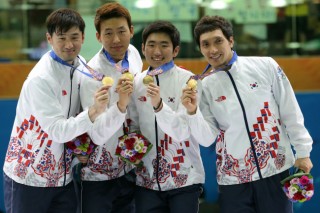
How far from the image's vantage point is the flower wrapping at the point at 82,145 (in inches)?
151

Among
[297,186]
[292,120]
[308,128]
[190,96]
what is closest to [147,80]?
[190,96]

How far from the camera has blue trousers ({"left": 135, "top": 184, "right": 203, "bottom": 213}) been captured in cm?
386

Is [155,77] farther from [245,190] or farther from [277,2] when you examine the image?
[277,2]

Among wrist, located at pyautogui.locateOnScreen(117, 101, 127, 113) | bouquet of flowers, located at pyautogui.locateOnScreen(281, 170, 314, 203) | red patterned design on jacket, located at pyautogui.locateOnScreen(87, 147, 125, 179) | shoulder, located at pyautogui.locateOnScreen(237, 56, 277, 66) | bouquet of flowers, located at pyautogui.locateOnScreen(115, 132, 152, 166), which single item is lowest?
bouquet of flowers, located at pyautogui.locateOnScreen(281, 170, 314, 203)

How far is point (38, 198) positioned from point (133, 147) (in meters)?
0.73

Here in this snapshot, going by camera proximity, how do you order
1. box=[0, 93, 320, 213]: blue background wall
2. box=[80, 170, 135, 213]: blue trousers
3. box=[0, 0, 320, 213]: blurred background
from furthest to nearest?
1. box=[0, 0, 320, 213]: blurred background
2. box=[0, 93, 320, 213]: blue background wall
3. box=[80, 170, 135, 213]: blue trousers

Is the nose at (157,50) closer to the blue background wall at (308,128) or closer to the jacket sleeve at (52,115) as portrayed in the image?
the jacket sleeve at (52,115)

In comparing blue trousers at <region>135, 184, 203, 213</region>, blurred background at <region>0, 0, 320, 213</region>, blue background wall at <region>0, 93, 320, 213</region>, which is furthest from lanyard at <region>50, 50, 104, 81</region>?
blurred background at <region>0, 0, 320, 213</region>

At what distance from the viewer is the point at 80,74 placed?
3969 mm

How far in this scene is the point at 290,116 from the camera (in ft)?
12.5

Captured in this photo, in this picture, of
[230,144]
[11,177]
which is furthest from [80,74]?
[230,144]

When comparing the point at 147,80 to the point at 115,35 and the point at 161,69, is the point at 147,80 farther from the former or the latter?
the point at 115,35

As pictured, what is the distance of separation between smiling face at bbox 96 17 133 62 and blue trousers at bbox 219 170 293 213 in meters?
1.16

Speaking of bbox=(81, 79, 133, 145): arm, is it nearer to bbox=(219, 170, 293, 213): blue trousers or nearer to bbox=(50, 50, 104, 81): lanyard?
bbox=(50, 50, 104, 81): lanyard
